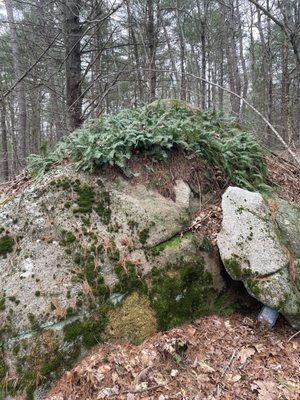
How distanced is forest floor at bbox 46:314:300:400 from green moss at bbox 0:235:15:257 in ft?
5.70

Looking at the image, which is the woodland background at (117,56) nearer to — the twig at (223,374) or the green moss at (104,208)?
the green moss at (104,208)

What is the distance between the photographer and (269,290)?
378 cm

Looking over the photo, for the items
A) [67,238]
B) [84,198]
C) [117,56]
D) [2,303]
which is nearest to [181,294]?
[67,238]

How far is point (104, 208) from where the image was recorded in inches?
176

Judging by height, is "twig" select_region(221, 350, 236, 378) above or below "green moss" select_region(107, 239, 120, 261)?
below

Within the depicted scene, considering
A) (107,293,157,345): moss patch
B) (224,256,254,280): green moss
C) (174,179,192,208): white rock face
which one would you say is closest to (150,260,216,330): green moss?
(107,293,157,345): moss patch

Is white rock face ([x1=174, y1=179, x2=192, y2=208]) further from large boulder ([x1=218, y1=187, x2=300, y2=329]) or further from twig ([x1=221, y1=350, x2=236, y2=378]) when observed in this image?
twig ([x1=221, y1=350, x2=236, y2=378])

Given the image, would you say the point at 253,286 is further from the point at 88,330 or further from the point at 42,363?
the point at 42,363

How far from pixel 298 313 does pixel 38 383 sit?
10.6 ft

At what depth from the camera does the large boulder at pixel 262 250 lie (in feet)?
12.5

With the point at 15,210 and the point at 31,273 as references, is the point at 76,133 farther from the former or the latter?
the point at 31,273

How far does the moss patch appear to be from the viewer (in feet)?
12.1

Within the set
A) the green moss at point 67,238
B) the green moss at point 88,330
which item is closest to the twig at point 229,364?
the green moss at point 88,330

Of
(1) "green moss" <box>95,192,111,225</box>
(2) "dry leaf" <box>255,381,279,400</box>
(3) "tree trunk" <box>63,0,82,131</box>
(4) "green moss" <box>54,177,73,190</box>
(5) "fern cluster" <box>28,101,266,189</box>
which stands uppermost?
(3) "tree trunk" <box>63,0,82,131</box>
